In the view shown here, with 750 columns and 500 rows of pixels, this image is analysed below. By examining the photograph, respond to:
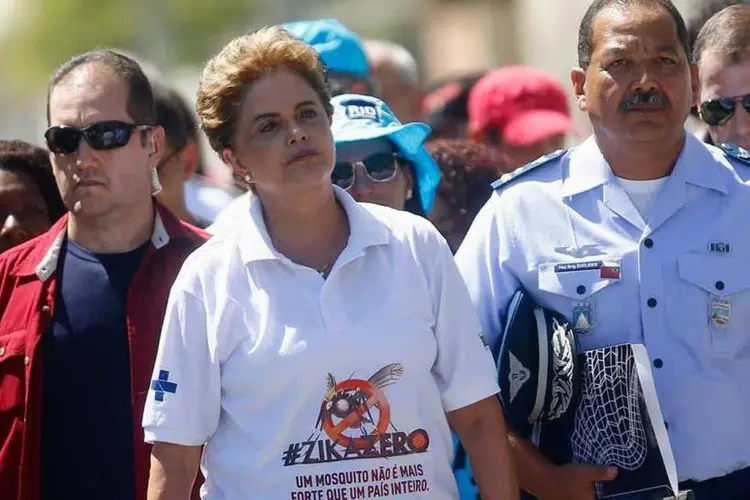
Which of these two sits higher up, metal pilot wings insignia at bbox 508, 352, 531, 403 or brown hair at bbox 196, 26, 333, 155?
brown hair at bbox 196, 26, 333, 155

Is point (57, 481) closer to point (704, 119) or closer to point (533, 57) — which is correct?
point (704, 119)

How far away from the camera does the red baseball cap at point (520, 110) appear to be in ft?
24.6

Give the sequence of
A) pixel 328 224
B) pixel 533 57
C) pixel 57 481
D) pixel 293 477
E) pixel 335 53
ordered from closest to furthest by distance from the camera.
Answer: pixel 293 477 → pixel 328 224 → pixel 57 481 → pixel 335 53 → pixel 533 57

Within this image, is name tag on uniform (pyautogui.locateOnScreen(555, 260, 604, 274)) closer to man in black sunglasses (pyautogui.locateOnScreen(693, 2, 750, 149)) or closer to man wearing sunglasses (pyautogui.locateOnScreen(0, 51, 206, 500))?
man in black sunglasses (pyautogui.locateOnScreen(693, 2, 750, 149))

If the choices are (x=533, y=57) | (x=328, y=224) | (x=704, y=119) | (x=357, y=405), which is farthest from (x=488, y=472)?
(x=533, y=57)

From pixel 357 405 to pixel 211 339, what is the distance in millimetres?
400

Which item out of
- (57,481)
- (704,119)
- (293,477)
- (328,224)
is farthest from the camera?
(704,119)

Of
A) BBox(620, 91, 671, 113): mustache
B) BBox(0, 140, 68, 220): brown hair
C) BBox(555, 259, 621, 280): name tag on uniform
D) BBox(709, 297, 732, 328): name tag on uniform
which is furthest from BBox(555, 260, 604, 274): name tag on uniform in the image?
BBox(0, 140, 68, 220): brown hair

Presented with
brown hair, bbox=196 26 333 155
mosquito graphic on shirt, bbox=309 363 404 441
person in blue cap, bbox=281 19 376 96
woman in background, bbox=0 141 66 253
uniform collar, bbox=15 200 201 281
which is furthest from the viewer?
person in blue cap, bbox=281 19 376 96

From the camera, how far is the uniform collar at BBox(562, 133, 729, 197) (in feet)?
14.5

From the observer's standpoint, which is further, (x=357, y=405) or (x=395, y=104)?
(x=395, y=104)

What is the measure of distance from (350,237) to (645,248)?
2.72ft

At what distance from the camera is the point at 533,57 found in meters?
12.4

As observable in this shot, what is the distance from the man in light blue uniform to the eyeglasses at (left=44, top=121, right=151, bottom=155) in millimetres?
1094
